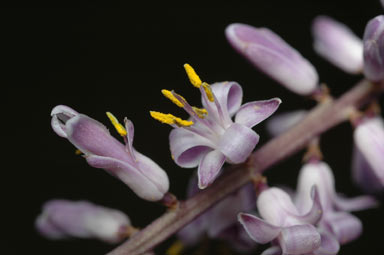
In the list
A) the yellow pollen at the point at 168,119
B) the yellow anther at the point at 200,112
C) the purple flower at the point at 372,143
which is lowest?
the purple flower at the point at 372,143

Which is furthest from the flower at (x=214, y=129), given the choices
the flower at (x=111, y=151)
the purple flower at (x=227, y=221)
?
the purple flower at (x=227, y=221)

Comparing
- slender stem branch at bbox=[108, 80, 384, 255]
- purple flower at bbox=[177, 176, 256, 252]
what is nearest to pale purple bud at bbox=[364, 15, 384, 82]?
slender stem branch at bbox=[108, 80, 384, 255]

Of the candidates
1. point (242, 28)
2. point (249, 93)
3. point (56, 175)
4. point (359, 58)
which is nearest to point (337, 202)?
point (359, 58)

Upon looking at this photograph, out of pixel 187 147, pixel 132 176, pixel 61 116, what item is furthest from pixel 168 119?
pixel 61 116

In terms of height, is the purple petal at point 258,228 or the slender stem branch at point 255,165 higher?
the slender stem branch at point 255,165

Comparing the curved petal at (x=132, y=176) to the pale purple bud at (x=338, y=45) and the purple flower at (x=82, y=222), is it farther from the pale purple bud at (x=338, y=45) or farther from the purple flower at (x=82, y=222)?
the pale purple bud at (x=338, y=45)

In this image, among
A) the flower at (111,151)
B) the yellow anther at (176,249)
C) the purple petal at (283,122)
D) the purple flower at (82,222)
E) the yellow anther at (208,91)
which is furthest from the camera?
the purple petal at (283,122)
